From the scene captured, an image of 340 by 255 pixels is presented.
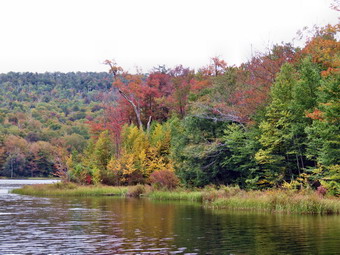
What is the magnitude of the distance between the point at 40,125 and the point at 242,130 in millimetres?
105977

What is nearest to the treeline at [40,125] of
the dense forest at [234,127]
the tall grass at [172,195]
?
the dense forest at [234,127]

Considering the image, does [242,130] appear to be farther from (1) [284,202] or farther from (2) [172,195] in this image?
(1) [284,202]

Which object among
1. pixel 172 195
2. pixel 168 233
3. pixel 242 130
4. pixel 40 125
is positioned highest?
pixel 40 125

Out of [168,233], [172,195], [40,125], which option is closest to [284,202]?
[168,233]

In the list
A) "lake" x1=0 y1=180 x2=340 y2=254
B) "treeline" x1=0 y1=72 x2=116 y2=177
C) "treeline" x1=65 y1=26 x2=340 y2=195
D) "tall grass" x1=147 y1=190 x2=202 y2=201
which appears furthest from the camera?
"treeline" x1=0 y1=72 x2=116 y2=177

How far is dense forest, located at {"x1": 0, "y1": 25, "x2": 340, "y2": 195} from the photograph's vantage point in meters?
42.5

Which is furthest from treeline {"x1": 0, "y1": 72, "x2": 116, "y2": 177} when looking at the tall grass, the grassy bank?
the grassy bank

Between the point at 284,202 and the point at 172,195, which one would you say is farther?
the point at 172,195

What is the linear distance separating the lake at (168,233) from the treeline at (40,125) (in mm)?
69759

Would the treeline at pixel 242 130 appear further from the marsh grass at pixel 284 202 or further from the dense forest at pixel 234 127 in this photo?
the marsh grass at pixel 284 202

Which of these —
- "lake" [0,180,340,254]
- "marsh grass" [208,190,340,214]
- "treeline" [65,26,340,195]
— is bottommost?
"lake" [0,180,340,254]

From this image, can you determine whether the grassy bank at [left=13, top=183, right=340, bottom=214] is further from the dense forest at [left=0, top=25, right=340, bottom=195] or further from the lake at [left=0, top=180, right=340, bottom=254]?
the dense forest at [left=0, top=25, right=340, bottom=195]

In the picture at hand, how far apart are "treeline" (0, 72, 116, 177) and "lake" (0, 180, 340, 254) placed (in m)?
69.8

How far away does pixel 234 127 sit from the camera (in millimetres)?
53875
